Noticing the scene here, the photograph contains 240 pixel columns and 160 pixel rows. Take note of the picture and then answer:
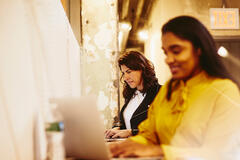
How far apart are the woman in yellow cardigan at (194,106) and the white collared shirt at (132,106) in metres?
0.97

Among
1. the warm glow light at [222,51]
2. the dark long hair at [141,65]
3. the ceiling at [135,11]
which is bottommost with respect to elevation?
the dark long hair at [141,65]

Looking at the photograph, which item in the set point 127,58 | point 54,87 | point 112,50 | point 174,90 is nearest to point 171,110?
point 174,90

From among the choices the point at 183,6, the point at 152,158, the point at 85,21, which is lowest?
the point at 152,158

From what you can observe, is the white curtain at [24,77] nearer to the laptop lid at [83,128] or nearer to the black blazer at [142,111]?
the laptop lid at [83,128]

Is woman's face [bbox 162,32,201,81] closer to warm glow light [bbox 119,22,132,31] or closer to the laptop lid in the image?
the laptop lid

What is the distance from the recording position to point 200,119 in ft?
2.80

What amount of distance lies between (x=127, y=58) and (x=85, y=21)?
41.4 inches

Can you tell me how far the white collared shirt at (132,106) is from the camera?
2.01 m

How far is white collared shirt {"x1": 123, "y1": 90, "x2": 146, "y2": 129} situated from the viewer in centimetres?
201

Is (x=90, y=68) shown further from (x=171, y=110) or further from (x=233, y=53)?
(x=233, y=53)

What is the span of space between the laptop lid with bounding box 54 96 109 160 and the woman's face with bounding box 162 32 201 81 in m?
0.37

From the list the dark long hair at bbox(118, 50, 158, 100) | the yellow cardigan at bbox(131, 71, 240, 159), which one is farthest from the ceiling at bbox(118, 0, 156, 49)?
the yellow cardigan at bbox(131, 71, 240, 159)

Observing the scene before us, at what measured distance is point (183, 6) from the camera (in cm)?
427

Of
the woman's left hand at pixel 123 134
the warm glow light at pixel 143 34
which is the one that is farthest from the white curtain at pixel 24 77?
the warm glow light at pixel 143 34
